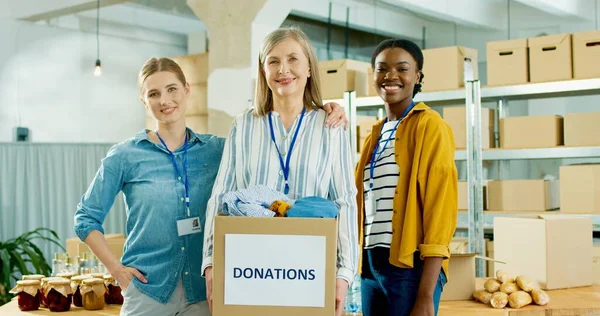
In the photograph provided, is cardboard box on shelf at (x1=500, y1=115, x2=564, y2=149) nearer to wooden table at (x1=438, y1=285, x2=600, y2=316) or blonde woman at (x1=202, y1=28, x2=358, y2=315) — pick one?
wooden table at (x1=438, y1=285, x2=600, y2=316)

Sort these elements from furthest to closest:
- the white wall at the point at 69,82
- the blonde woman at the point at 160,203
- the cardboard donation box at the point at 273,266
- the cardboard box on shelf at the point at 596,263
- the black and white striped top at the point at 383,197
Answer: the white wall at the point at 69,82
the cardboard box on shelf at the point at 596,263
the black and white striped top at the point at 383,197
the blonde woman at the point at 160,203
the cardboard donation box at the point at 273,266

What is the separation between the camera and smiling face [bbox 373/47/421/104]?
7.72ft

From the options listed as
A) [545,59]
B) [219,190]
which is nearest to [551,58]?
[545,59]

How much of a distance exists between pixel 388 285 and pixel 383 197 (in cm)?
27

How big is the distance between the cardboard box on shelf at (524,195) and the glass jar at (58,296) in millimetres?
2858

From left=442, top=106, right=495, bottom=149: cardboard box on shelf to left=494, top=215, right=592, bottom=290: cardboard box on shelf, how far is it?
1.61 meters

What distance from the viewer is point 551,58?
428 centimetres

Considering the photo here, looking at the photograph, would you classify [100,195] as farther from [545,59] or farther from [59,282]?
[545,59]

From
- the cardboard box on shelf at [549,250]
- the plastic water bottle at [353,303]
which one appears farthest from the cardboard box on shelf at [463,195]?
the plastic water bottle at [353,303]

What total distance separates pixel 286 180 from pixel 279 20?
161 inches

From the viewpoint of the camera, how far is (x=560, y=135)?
14.5ft

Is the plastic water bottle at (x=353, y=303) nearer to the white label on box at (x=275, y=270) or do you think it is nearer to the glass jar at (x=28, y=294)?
the white label on box at (x=275, y=270)

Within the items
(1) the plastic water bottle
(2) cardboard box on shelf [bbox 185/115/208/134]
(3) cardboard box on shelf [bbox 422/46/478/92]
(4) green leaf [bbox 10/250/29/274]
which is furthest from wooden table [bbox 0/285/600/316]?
(2) cardboard box on shelf [bbox 185/115/208/134]

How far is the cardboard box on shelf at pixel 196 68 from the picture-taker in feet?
21.6
